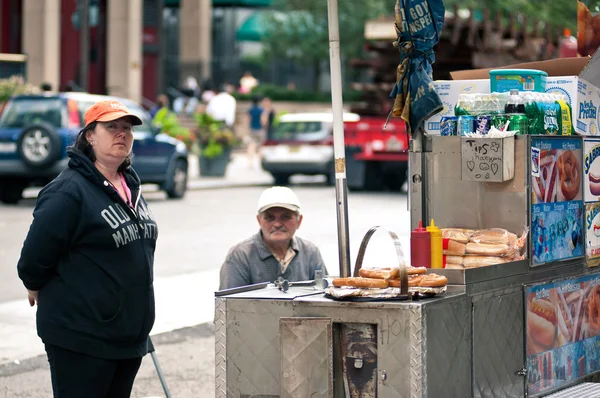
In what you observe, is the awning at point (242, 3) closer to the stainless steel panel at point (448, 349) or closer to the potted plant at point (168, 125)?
the potted plant at point (168, 125)

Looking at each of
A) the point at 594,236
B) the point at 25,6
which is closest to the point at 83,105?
the point at 594,236

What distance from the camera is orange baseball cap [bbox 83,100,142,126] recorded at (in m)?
5.09

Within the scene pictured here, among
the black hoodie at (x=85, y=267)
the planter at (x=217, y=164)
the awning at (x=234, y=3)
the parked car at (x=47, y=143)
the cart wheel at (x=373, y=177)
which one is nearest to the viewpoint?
the black hoodie at (x=85, y=267)

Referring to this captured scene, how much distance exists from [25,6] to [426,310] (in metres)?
36.1

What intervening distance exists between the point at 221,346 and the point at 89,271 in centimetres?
71

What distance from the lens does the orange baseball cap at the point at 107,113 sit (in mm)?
5090

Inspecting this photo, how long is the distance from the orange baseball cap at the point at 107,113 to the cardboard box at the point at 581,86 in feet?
8.24

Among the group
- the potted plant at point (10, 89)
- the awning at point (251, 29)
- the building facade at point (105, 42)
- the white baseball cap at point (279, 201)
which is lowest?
the white baseball cap at point (279, 201)

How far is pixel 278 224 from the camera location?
6141mm

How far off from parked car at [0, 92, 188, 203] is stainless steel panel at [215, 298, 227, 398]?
12.9 meters

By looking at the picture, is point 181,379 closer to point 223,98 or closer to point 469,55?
point 469,55

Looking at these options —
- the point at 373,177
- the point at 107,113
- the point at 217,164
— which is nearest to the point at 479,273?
the point at 107,113

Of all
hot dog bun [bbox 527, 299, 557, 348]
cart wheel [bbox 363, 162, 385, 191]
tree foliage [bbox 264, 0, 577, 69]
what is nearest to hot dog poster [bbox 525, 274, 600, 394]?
hot dog bun [bbox 527, 299, 557, 348]

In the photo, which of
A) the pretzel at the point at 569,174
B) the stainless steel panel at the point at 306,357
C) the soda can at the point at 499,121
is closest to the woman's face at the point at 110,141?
the stainless steel panel at the point at 306,357
